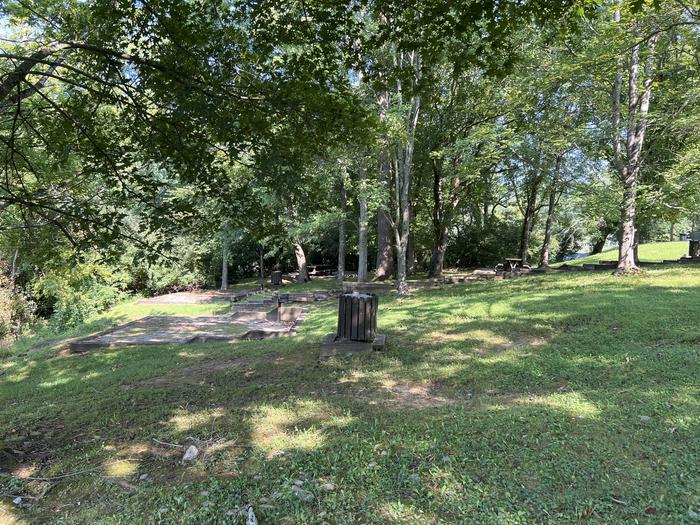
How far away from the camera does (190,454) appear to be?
3.39 m

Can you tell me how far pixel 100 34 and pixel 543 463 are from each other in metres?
5.33

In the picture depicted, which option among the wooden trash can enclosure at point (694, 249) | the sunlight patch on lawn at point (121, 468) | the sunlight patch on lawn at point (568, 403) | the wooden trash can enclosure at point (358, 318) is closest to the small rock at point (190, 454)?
the sunlight patch on lawn at point (121, 468)

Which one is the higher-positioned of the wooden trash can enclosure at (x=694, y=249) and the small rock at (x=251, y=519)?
the wooden trash can enclosure at (x=694, y=249)

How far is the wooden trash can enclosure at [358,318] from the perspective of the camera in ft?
22.6

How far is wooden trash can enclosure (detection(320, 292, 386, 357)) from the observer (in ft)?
22.2

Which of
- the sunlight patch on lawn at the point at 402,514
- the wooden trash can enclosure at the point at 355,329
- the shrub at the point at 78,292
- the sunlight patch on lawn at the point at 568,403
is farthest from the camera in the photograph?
the shrub at the point at 78,292

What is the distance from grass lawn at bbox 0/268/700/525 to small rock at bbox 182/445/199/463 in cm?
9

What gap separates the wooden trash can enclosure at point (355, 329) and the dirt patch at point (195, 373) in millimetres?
1310

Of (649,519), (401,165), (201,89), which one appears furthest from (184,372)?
(401,165)

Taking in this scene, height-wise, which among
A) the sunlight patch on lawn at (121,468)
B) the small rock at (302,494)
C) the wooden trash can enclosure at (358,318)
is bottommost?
the sunlight patch on lawn at (121,468)

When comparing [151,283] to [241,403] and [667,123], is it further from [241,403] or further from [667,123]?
[667,123]

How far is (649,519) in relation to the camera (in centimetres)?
227

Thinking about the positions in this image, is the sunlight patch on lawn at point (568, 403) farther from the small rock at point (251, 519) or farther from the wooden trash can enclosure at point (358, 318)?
the wooden trash can enclosure at point (358, 318)

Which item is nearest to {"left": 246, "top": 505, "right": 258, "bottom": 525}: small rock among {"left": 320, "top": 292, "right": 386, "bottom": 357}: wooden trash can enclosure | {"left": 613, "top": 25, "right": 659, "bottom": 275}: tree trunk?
{"left": 320, "top": 292, "right": 386, "bottom": 357}: wooden trash can enclosure
